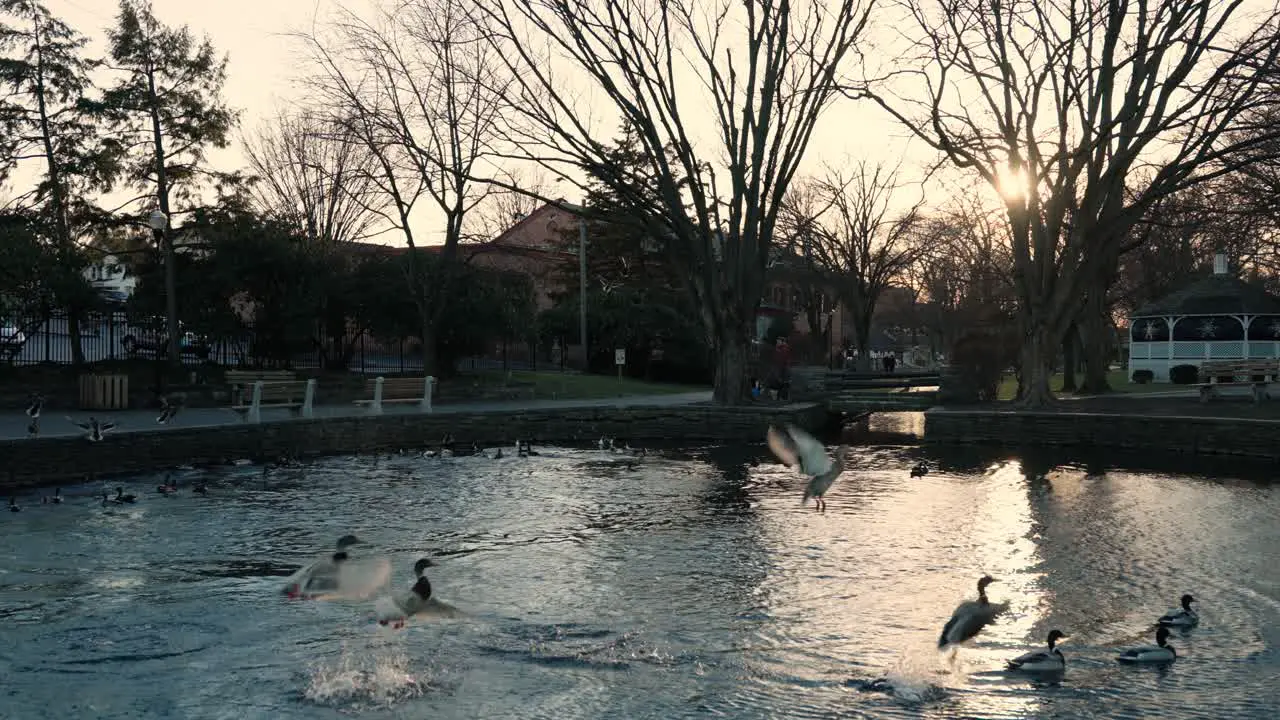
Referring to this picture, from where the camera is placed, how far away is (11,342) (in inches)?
1072

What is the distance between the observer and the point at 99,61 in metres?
31.0

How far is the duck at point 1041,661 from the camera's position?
24.9 feet

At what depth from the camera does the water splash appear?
289 inches

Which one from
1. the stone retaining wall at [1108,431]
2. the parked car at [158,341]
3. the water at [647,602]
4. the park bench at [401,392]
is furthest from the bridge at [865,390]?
the parked car at [158,341]

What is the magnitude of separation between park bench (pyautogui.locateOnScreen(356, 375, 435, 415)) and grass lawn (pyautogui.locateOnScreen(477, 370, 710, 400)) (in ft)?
18.9


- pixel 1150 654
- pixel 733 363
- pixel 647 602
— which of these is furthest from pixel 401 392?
pixel 1150 654

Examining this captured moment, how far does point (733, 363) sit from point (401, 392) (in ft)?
27.8

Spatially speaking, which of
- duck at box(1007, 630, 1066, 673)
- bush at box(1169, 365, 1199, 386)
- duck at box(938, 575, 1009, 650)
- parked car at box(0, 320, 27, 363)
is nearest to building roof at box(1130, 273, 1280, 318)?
bush at box(1169, 365, 1199, 386)

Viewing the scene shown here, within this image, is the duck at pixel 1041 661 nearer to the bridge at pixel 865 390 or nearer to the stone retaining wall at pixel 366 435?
the stone retaining wall at pixel 366 435

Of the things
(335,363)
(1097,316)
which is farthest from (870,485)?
(1097,316)

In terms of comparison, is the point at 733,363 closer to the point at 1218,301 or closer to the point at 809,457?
the point at 809,457

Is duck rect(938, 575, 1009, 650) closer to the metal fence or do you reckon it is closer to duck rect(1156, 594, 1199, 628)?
duck rect(1156, 594, 1199, 628)

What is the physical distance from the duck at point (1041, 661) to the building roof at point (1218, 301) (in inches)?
1846

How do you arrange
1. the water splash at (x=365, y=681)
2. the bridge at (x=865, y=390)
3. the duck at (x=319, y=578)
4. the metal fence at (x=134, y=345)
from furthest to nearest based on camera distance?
the bridge at (x=865, y=390) → the metal fence at (x=134, y=345) → the duck at (x=319, y=578) → the water splash at (x=365, y=681)
